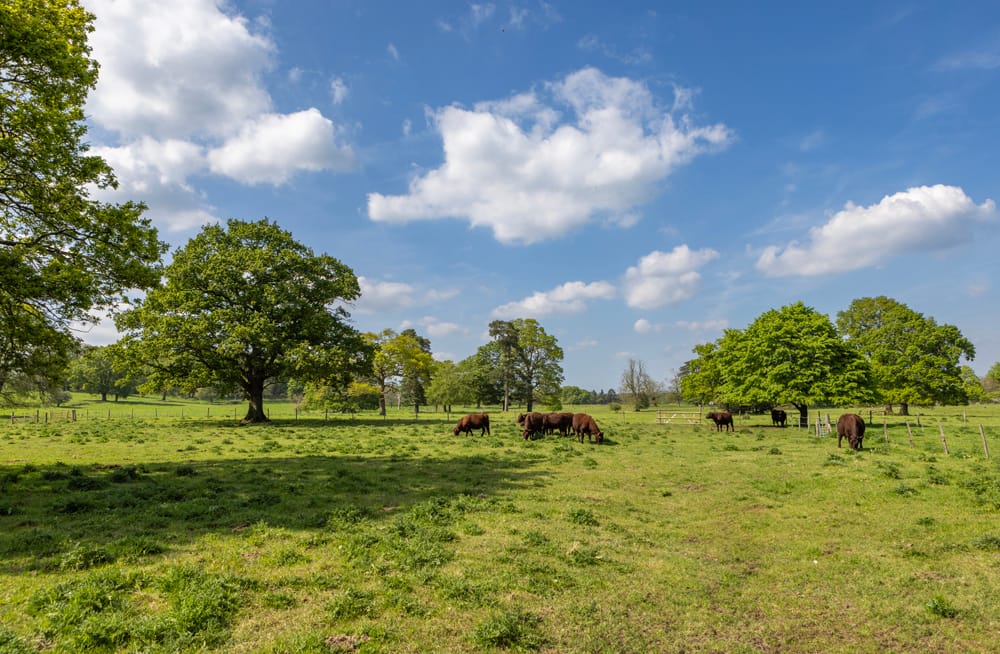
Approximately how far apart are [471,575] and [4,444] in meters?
30.7

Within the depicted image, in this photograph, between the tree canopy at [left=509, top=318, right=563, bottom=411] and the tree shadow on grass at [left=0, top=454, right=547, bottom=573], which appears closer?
the tree shadow on grass at [left=0, top=454, right=547, bottom=573]

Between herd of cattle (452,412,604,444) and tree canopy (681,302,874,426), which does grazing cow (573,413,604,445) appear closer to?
herd of cattle (452,412,604,444)

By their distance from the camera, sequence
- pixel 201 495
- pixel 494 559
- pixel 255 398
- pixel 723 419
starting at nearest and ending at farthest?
pixel 494 559, pixel 201 495, pixel 723 419, pixel 255 398

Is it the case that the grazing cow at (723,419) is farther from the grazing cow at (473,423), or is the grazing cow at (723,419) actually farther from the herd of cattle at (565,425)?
the grazing cow at (473,423)

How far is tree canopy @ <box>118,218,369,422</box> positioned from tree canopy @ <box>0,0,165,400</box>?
2082 cm

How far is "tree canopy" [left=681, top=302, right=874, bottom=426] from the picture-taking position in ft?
130

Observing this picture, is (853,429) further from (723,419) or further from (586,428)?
(723,419)

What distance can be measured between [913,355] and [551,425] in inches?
1853

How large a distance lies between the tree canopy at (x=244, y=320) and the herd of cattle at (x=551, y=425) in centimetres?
1291

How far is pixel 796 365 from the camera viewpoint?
138 ft

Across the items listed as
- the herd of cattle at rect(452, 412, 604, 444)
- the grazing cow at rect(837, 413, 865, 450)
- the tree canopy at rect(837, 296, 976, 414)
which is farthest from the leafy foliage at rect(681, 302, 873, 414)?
the herd of cattle at rect(452, 412, 604, 444)

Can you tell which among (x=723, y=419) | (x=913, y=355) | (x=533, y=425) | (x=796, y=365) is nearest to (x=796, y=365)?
(x=796, y=365)

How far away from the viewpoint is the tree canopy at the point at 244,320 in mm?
36938

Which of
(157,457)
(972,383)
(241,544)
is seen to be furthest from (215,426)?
(972,383)
